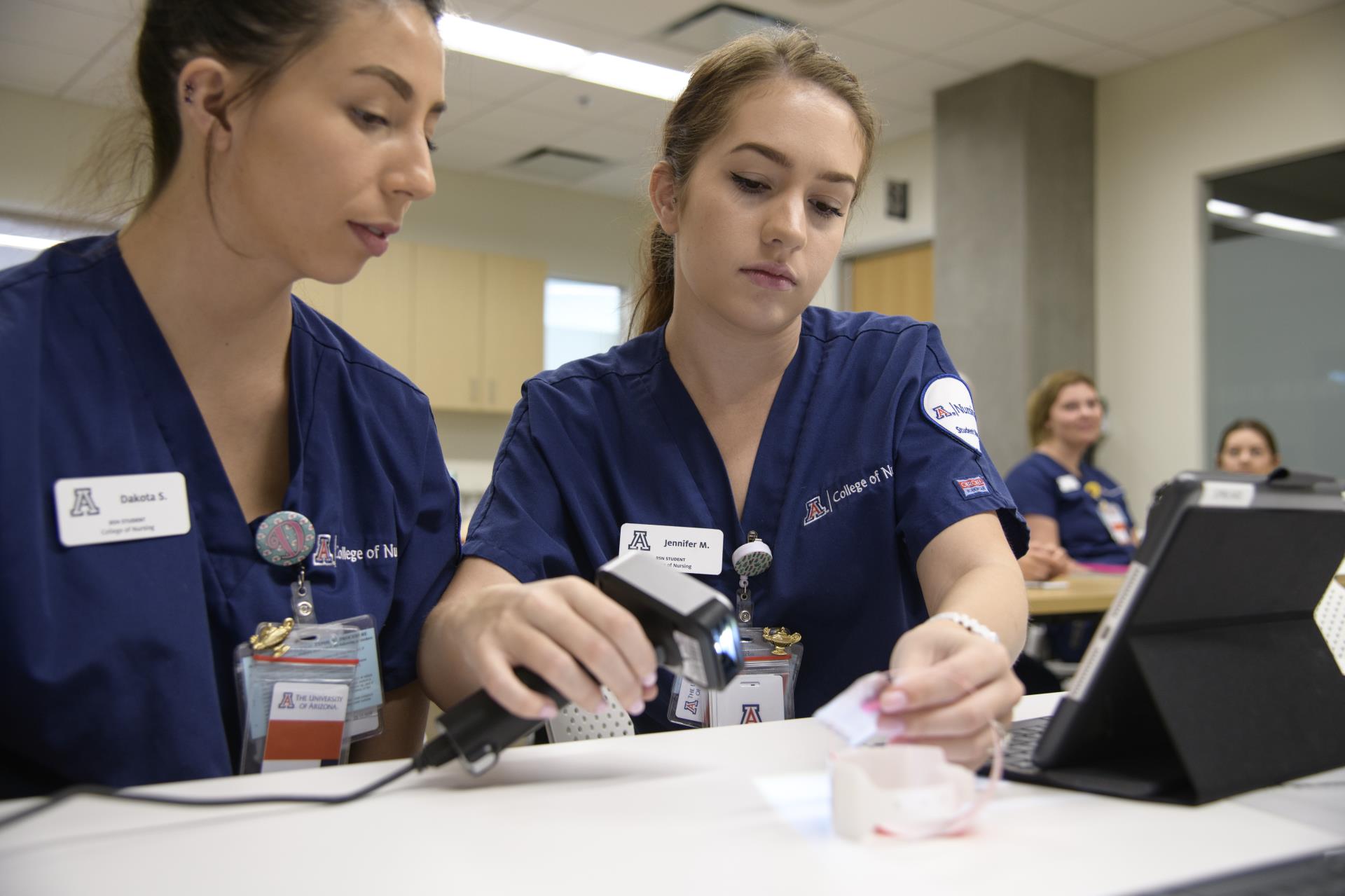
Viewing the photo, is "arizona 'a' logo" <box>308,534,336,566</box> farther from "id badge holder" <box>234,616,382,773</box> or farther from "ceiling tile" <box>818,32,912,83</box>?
"ceiling tile" <box>818,32,912,83</box>

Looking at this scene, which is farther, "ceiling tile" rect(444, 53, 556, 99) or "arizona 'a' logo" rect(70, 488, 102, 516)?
"ceiling tile" rect(444, 53, 556, 99)

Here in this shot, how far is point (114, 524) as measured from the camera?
90 centimetres

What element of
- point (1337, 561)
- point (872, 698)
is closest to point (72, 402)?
point (872, 698)

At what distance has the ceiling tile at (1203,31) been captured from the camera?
4.51m

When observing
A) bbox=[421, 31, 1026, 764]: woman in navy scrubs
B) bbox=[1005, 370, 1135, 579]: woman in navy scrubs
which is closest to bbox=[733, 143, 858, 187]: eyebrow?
bbox=[421, 31, 1026, 764]: woman in navy scrubs

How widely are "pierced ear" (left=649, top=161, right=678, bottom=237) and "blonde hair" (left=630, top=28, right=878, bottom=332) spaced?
1 cm

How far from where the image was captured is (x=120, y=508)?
0.91 m

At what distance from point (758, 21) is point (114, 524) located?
410cm

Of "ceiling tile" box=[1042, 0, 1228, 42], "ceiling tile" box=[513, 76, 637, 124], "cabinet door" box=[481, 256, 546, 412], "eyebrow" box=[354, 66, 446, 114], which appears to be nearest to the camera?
"eyebrow" box=[354, 66, 446, 114]

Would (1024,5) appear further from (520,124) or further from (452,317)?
(452,317)

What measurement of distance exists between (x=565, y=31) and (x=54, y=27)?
7.17 ft

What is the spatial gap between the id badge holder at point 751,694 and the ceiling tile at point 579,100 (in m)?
4.53

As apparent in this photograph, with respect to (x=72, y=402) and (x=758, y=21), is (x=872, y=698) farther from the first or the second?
(x=758, y=21)

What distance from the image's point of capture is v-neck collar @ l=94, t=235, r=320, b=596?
39.1 inches
